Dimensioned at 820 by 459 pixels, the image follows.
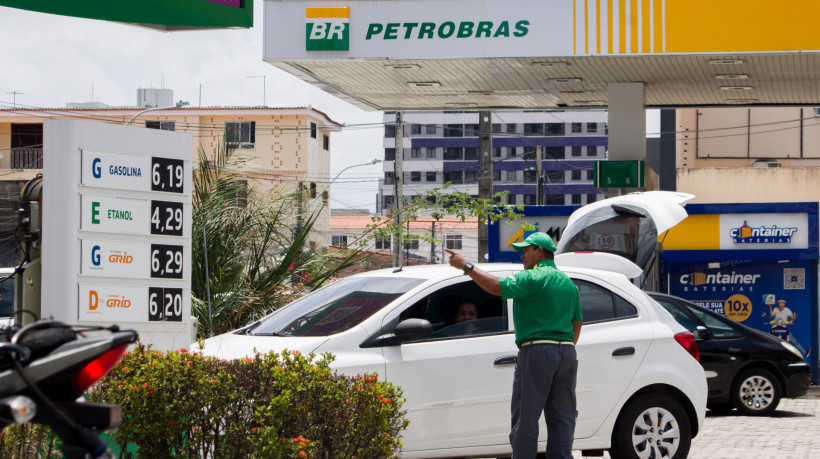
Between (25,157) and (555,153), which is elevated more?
(555,153)

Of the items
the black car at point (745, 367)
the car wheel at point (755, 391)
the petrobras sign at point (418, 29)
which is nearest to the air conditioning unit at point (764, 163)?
the petrobras sign at point (418, 29)

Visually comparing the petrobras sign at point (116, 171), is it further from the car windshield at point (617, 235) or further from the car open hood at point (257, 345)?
the car windshield at point (617, 235)

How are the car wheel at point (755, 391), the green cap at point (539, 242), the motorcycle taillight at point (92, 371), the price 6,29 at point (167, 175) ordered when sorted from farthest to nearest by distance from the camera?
the car wheel at point (755, 391)
the price 6,29 at point (167, 175)
the green cap at point (539, 242)
the motorcycle taillight at point (92, 371)

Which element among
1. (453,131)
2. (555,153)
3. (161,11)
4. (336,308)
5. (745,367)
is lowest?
(745,367)

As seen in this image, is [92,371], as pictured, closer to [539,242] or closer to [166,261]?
[539,242]

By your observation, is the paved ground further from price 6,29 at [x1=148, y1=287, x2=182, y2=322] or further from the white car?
price 6,29 at [x1=148, y1=287, x2=182, y2=322]

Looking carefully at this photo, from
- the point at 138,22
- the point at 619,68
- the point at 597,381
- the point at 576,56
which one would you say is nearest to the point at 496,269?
the point at 597,381

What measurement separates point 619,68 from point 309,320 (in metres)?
11.7

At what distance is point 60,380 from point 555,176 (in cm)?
11956

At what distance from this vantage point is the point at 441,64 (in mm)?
17891

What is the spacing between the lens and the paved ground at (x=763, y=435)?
31.3ft

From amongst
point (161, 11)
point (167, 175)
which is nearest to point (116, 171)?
point (167, 175)

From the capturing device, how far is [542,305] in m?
6.71

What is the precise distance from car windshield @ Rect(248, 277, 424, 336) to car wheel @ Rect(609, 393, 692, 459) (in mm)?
1936
